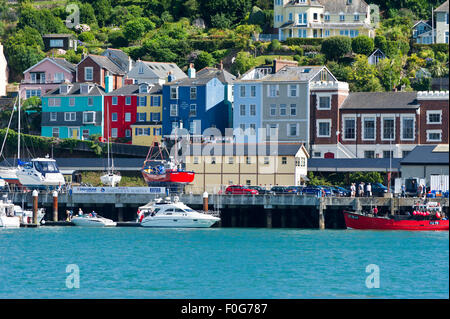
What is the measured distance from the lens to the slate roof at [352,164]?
88.8 metres

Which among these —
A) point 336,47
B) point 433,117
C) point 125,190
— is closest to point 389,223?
point 125,190

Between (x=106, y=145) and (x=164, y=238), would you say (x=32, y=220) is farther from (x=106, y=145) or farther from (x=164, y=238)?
(x=106, y=145)

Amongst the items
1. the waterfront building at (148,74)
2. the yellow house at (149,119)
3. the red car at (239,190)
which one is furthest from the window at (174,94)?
the red car at (239,190)

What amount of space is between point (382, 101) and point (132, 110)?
28551mm

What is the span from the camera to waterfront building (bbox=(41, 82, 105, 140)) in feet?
363

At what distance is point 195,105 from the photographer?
106m

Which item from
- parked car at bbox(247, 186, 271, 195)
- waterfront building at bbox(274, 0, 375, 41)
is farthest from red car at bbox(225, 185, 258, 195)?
waterfront building at bbox(274, 0, 375, 41)

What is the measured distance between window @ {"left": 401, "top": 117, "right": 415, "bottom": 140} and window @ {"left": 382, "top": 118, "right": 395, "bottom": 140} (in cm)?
95

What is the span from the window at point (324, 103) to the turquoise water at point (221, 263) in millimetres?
28152

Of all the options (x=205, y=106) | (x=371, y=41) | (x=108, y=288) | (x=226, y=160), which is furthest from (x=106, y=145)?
(x=108, y=288)

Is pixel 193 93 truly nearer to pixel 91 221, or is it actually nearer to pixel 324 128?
pixel 324 128

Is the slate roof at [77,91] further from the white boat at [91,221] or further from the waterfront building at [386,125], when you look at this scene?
the white boat at [91,221]

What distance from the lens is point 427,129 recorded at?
9619cm

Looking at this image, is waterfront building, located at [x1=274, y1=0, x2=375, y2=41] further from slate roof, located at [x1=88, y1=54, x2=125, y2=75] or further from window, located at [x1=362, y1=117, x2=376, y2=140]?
window, located at [x1=362, y1=117, x2=376, y2=140]
